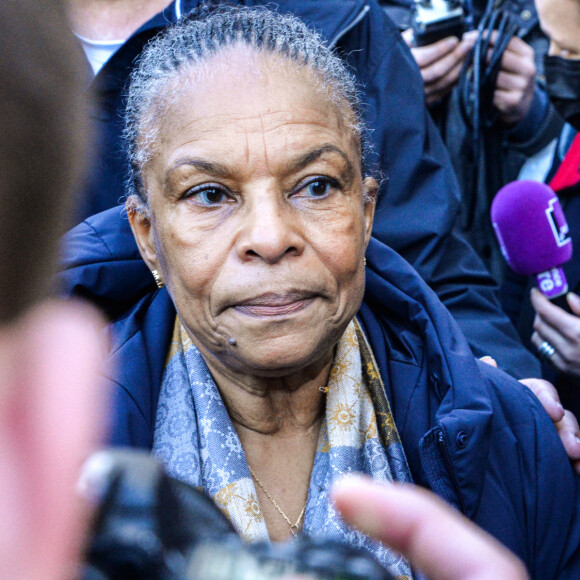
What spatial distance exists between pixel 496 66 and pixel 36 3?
116 inches

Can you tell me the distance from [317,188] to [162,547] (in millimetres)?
1333

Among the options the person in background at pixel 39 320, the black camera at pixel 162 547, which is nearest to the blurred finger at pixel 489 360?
the black camera at pixel 162 547

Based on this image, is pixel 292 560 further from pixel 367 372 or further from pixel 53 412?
pixel 367 372

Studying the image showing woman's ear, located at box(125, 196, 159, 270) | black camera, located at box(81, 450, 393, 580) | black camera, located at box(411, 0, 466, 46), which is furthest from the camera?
black camera, located at box(411, 0, 466, 46)

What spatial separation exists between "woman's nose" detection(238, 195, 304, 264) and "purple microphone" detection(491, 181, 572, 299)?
1012 millimetres

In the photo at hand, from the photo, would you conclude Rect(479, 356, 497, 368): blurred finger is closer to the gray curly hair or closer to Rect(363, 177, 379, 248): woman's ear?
Rect(363, 177, 379, 248): woman's ear

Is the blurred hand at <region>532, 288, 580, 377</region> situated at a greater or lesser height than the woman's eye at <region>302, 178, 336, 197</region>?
lesser

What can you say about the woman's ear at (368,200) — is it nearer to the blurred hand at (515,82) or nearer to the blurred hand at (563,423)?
the blurred hand at (563,423)

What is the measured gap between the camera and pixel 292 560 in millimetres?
607

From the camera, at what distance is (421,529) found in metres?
0.71

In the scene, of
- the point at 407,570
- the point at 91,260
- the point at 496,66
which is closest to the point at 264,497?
the point at 407,570

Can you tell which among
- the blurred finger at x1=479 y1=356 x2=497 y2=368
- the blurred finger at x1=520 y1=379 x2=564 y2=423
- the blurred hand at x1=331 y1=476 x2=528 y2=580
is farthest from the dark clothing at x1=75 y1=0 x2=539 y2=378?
the blurred hand at x1=331 y1=476 x2=528 y2=580

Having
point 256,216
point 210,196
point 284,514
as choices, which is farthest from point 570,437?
point 210,196

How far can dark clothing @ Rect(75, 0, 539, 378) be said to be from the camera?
2523mm
